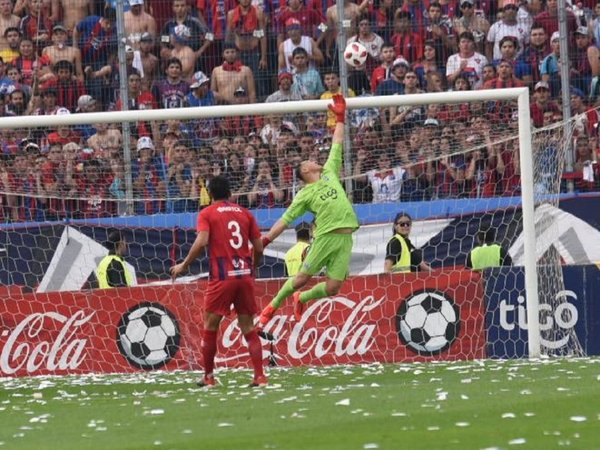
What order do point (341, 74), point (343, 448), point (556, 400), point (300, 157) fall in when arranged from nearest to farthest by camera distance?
point (343, 448), point (556, 400), point (300, 157), point (341, 74)

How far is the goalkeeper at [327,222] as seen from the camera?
15.1 m

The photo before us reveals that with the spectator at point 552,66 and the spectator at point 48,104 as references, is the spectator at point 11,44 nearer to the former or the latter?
the spectator at point 48,104

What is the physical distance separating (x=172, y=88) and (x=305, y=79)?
203 cm

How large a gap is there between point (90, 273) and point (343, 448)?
1114 cm

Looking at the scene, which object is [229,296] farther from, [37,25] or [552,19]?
[37,25]

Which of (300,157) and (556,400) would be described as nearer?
(556,400)

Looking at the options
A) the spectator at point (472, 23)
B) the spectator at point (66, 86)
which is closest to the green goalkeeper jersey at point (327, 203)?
the spectator at point (472, 23)

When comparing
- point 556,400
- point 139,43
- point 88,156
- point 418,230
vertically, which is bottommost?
point 556,400

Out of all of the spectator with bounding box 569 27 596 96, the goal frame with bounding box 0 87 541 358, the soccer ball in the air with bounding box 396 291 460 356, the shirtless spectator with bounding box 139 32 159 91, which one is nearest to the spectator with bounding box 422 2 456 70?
the spectator with bounding box 569 27 596 96

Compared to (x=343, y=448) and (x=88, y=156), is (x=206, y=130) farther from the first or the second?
(x=343, y=448)

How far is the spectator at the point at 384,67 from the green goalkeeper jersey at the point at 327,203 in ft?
17.8

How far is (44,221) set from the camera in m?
19.3

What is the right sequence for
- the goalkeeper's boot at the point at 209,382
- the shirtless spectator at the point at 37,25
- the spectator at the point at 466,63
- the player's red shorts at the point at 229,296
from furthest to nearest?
the shirtless spectator at the point at 37,25, the spectator at the point at 466,63, the goalkeeper's boot at the point at 209,382, the player's red shorts at the point at 229,296

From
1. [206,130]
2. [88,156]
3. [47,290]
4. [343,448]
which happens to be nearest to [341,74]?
[206,130]
